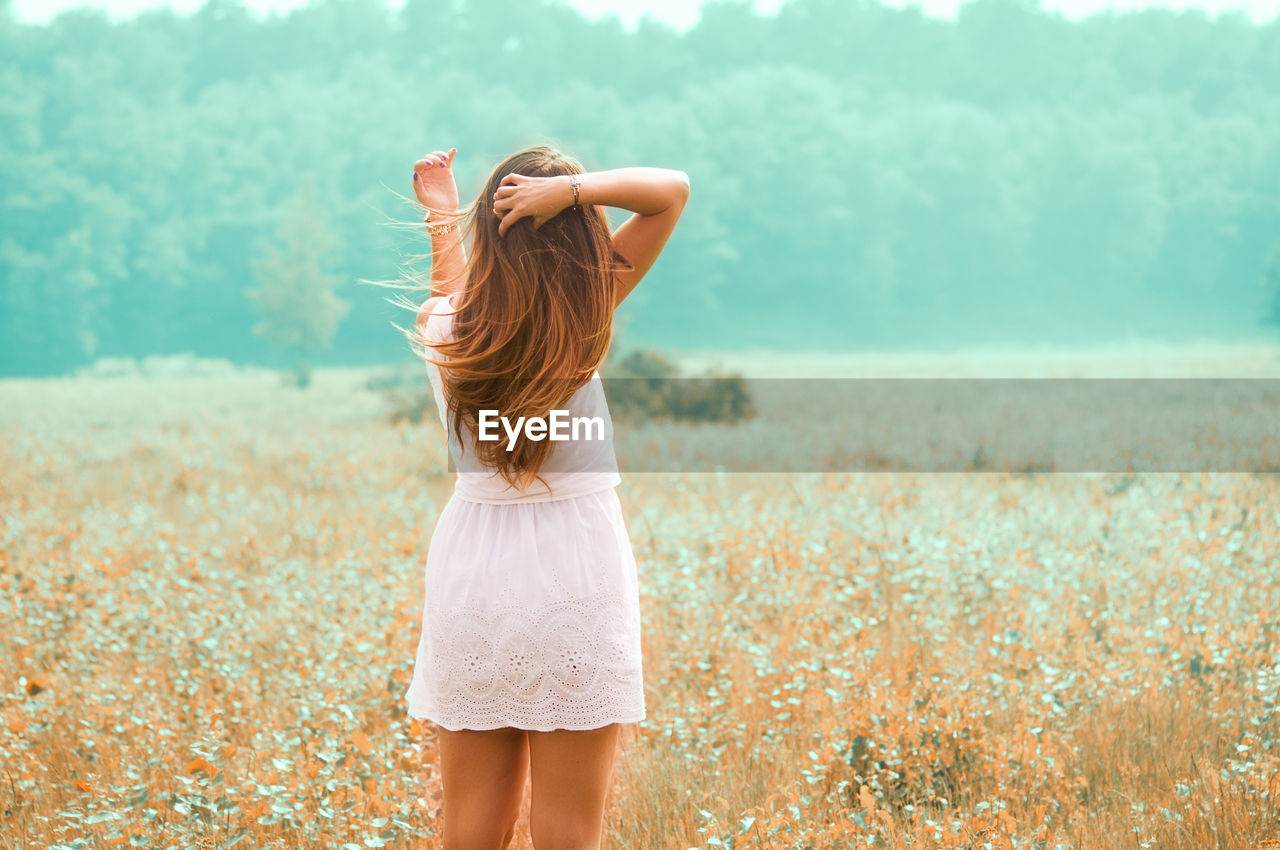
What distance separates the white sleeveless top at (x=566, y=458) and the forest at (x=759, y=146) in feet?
184

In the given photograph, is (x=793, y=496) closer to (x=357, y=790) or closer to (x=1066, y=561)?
(x=1066, y=561)

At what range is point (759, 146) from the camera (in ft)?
277

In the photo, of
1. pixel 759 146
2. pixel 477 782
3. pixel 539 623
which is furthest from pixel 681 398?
pixel 759 146

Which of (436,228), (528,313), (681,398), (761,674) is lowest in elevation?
(761,674)

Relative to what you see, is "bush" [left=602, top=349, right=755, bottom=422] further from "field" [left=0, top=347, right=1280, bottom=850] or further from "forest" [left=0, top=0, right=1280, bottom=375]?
"forest" [left=0, top=0, right=1280, bottom=375]

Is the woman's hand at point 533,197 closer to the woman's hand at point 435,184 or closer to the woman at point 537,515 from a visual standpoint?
the woman at point 537,515

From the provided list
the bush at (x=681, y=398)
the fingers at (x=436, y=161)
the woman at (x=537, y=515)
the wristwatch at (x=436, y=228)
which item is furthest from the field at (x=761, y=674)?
the bush at (x=681, y=398)

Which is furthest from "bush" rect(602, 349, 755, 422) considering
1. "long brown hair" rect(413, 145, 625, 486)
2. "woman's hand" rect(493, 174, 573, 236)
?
"woman's hand" rect(493, 174, 573, 236)

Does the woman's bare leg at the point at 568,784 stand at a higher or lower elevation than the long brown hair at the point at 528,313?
lower

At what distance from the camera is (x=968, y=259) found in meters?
89.1

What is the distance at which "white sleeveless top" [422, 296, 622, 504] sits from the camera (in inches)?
94.6

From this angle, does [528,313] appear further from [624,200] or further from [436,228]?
[436,228]

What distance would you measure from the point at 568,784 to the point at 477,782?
24cm

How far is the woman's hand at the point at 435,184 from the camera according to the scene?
266 cm
